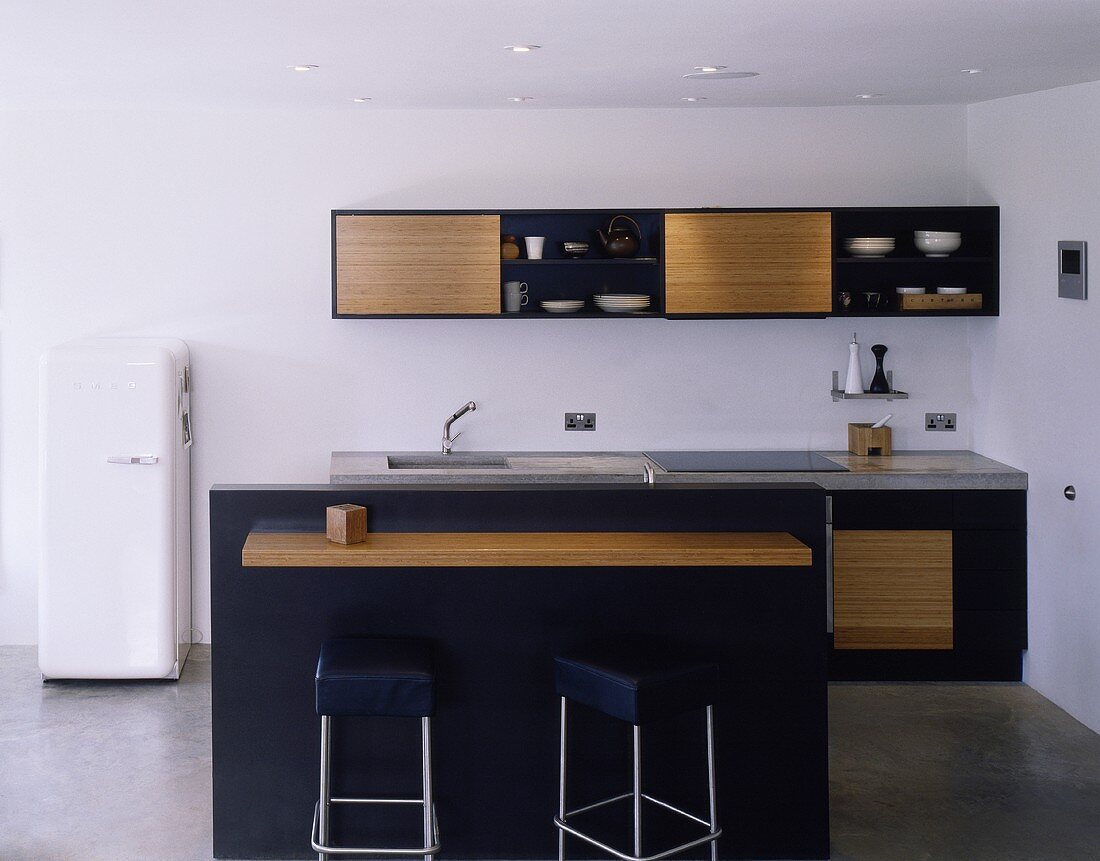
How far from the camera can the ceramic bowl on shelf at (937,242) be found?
5871 millimetres

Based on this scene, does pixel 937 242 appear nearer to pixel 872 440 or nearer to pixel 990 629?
pixel 872 440

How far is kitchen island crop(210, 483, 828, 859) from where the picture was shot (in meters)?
3.83

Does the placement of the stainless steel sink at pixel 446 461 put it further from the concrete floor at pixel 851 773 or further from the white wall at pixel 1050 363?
the white wall at pixel 1050 363

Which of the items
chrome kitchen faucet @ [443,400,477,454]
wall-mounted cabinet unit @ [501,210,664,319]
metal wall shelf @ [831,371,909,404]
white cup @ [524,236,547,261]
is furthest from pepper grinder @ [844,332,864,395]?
chrome kitchen faucet @ [443,400,477,454]

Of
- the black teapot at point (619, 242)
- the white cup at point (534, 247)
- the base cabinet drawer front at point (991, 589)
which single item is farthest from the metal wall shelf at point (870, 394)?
the white cup at point (534, 247)

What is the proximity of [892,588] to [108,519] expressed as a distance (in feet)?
11.5

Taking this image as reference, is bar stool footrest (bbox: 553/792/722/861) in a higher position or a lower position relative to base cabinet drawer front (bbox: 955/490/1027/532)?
lower

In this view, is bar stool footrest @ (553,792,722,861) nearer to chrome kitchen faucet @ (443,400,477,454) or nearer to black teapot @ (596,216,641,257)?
chrome kitchen faucet @ (443,400,477,454)

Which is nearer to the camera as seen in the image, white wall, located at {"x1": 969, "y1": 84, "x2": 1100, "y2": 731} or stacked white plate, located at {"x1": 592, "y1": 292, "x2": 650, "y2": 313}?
white wall, located at {"x1": 969, "y1": 84, "x2": 1100, "y2": 731}

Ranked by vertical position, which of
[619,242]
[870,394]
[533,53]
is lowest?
[870,394]

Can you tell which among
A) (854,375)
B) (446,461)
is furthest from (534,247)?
(854,375)

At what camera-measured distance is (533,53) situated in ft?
14.5

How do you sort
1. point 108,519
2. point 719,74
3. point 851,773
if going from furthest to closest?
point 108,519 → point 719,74 → point 851,773

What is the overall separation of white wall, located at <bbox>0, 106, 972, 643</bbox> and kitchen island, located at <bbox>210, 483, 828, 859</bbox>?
2329mm
